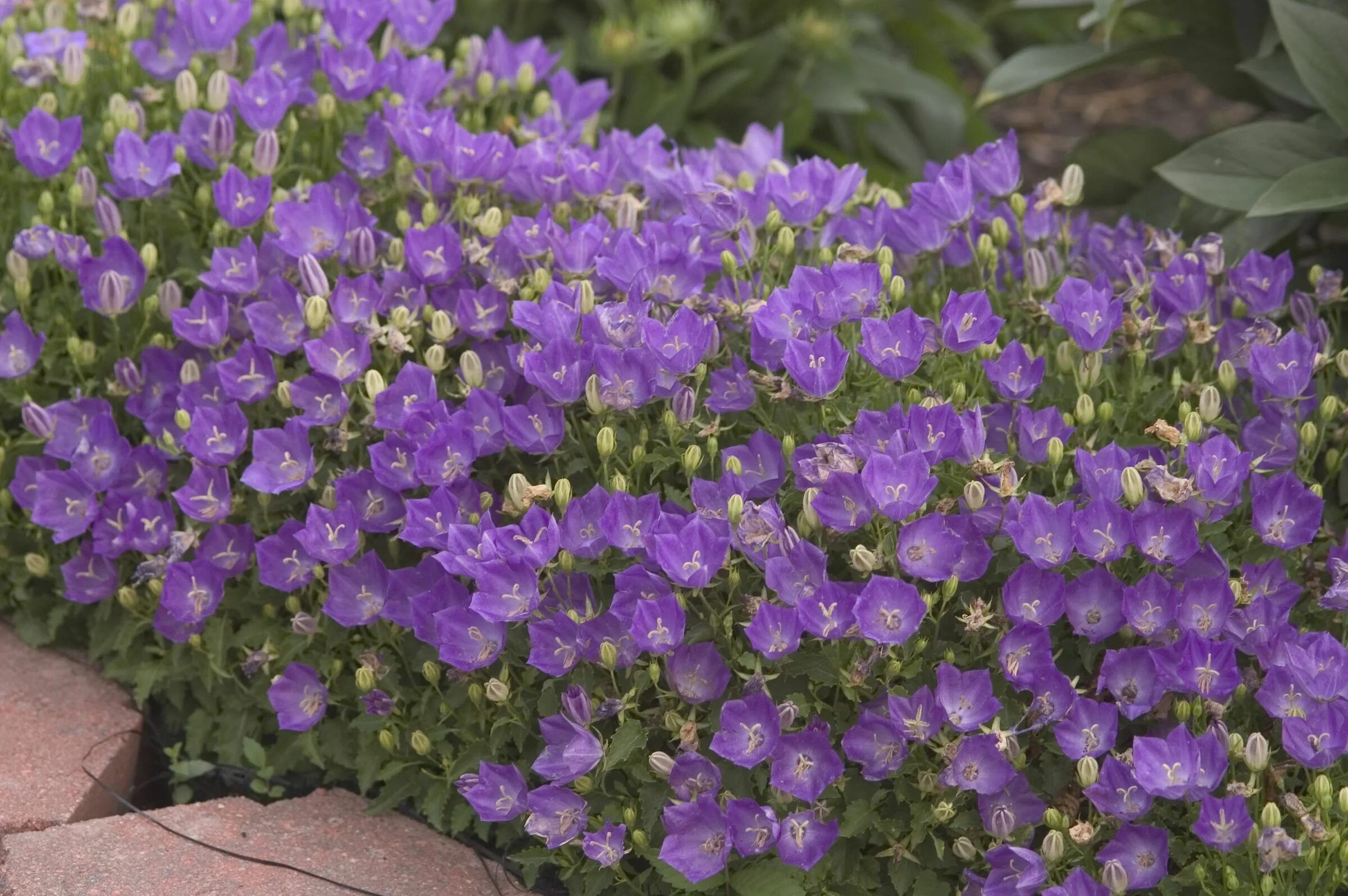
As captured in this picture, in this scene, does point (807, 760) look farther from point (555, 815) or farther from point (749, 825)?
point (555, 815)

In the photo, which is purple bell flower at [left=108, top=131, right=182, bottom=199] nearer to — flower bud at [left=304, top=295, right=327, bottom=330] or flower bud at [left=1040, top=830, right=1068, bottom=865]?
flower bud at [left=304, top=295, right=327, bottom=330]

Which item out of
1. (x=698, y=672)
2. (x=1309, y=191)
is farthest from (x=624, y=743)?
(x=1309, y=191)

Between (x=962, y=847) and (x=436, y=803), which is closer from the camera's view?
(x=962, y=847)

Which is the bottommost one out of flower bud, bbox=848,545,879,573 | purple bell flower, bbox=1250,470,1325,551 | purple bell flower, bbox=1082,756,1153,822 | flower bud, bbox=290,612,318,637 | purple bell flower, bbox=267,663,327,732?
purple bell flower, bbox=267,663,327,732

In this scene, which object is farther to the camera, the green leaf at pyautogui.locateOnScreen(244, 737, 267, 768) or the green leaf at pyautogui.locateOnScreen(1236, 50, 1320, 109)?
the green leaf at pyautogui.locateOnScreen(1236, 50, 1320, 109)

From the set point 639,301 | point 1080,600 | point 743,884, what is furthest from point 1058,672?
point 639,301

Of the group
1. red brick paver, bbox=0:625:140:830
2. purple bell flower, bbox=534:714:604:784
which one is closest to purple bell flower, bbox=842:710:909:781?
purple bell flower, bbox=534:714:604:784

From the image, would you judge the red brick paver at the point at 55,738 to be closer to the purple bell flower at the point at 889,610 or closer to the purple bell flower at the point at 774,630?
the purple bell flower at the point at 774,630
